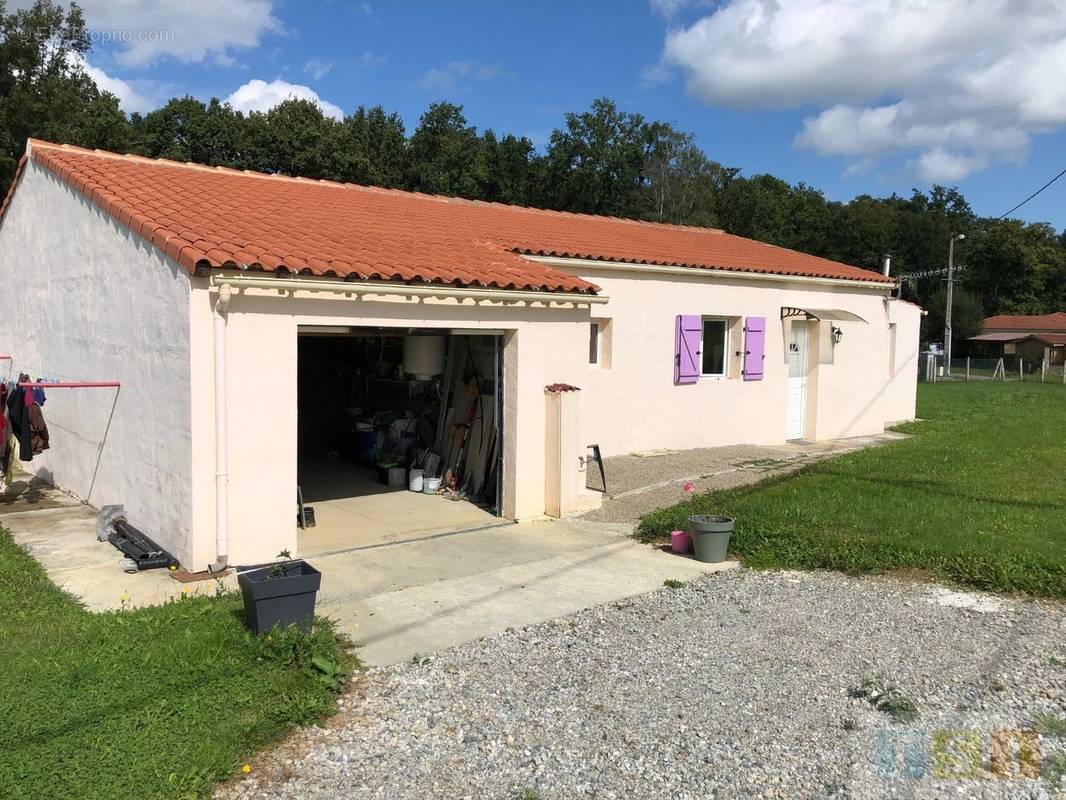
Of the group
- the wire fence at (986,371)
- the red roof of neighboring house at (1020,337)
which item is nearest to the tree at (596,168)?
the wire fence at (986,371)

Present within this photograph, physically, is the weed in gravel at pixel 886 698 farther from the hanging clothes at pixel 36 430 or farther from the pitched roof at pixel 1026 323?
the pitched roof at pixel 1026 323

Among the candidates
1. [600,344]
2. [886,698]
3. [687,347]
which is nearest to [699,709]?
[886,698]

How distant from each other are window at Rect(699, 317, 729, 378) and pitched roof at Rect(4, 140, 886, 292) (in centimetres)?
107

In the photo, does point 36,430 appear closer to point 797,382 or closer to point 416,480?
point 416,480

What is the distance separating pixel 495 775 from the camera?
381cm

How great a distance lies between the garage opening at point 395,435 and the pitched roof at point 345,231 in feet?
2.65

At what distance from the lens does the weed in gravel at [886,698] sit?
4371 mm

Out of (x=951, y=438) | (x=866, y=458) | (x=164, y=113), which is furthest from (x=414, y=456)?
(x=164, y=113)

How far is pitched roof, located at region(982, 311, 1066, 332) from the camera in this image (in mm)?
64575

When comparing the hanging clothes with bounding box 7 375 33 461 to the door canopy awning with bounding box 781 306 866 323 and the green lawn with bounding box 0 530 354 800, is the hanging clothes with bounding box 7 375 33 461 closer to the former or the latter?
the green lawn with bounding box 0 530 354 800

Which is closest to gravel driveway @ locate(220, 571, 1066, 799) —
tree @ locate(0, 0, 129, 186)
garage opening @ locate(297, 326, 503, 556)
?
garage opening @ locate(297, 326, 503, 556)

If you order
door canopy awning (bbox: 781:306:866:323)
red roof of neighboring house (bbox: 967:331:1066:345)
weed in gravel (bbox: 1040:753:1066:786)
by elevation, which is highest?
red roof of neighboring house (bbox: 967:331:1066:345)

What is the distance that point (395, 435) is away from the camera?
1170 centimetres

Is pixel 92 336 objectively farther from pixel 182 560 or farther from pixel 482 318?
pixel 482 318
